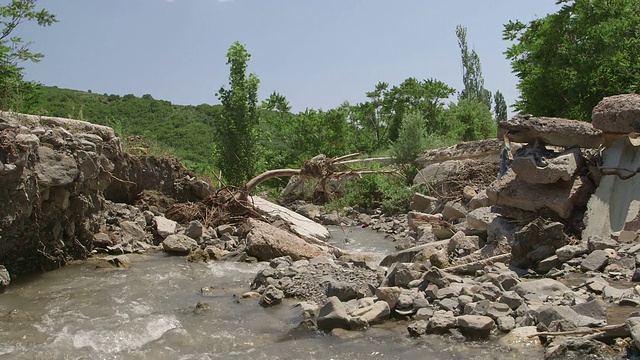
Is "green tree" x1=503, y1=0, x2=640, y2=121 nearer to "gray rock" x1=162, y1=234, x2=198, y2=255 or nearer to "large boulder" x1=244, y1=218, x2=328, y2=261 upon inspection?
"large boulder" x1=244, y1=218, x2=328, y2=261

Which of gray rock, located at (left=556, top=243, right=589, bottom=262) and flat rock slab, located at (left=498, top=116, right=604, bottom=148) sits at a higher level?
flat rock slab, located at (left=498, top=116, right=604, bottom=148)

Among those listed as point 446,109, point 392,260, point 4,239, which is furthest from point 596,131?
point 446,109

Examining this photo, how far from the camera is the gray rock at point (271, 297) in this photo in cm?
650

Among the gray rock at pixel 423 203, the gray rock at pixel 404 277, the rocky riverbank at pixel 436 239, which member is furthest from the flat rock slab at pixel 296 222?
the gray rock at pixel 404 277

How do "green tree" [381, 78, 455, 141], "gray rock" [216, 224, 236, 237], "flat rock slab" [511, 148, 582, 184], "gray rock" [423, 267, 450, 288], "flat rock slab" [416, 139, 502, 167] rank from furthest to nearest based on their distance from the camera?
"green tree" [381, 78, 455, 141] < "flat rock slab" [416, 139, 502, 167] < "gray rock" [216, 224, 236, 237] < "flat rock slab" [511, 148, 582, 184] < "gray rock" [423, 267, 450, 288]

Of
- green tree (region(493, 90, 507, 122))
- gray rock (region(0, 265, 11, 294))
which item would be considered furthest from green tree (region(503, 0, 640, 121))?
green tree (region(493, 90, 507, 122))

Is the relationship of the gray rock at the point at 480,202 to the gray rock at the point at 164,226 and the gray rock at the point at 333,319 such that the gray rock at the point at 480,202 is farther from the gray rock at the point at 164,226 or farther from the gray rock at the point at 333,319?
the gray rock at the point at 333,319

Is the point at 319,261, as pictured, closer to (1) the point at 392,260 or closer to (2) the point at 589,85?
(1) the point at 392,260

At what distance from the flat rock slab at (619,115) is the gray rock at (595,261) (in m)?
2.50

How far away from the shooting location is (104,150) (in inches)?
379

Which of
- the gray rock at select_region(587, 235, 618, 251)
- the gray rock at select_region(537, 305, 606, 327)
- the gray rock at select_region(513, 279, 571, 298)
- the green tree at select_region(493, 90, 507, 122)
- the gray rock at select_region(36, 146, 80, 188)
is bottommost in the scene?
the gray rock at select_region(537, 305, 606, 327)

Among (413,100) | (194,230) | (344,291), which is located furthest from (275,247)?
(413,100)

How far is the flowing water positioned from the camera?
16.1 feet

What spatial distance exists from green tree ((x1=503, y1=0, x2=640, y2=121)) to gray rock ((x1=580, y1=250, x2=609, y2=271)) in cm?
814
